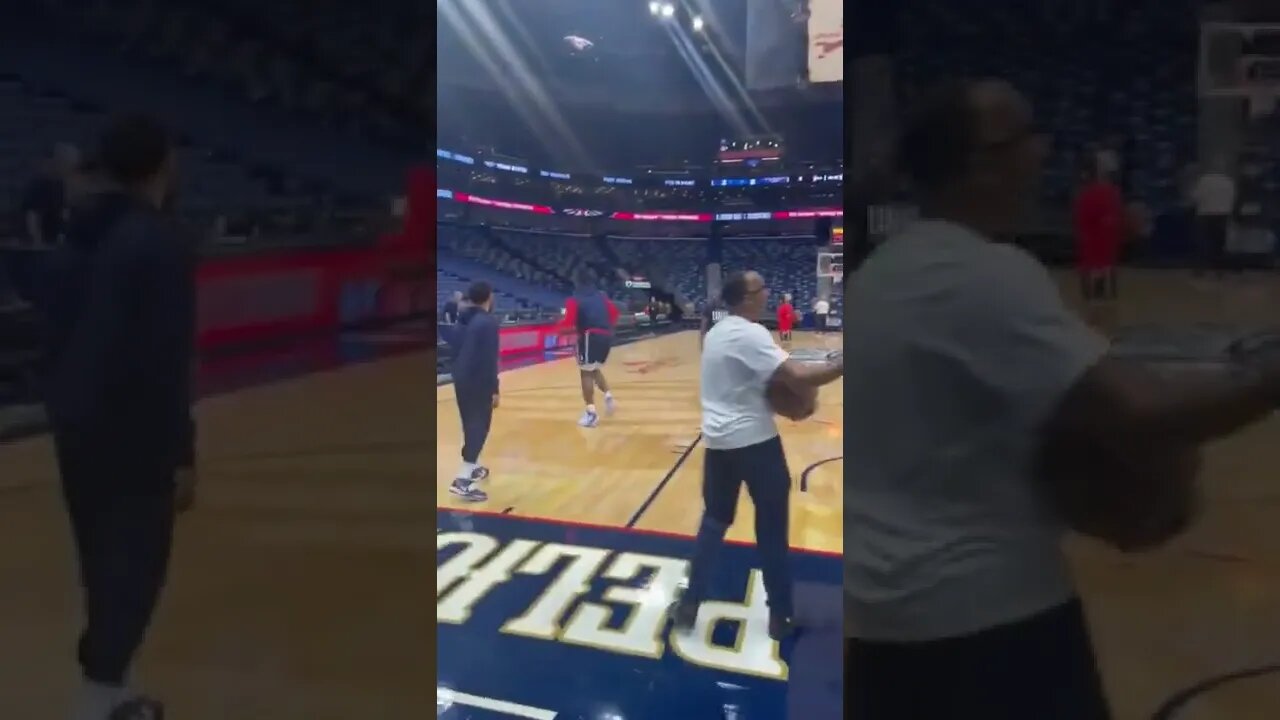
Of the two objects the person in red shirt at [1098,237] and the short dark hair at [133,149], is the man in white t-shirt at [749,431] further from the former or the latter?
the short dark hair at [133,149]

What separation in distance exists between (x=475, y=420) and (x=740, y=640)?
0.55m

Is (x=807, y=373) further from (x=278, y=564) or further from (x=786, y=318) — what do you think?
(x=278, y=564)

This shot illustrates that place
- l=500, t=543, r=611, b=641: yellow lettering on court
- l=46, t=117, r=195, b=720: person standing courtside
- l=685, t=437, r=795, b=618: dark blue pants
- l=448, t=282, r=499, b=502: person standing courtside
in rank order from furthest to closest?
1. l=500, t=543, r=611, b=641: yellow lettering on court
2. l=448, t=282, r=499, b=502: person standing courtside
3. l=685, t=437, r=795, b=618: dark blue pants
4. l=46, t=117, r=195, b=720: person standing courtside

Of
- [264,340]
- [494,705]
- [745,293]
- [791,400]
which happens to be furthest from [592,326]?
[494,705]

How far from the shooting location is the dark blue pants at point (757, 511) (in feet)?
3.87

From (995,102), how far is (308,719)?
3.34 feet

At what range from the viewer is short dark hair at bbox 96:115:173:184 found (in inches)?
35.6

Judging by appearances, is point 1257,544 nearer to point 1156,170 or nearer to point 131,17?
point 1156,170

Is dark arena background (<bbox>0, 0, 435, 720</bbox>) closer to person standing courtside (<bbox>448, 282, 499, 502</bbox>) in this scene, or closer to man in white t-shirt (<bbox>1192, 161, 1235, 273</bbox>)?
person standing courtside (<bbox>448, 282, 499, 502</bbox>)

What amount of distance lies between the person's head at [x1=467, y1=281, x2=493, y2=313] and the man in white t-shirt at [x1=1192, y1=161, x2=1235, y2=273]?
934 mm

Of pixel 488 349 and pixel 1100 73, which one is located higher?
pixel 1100 73

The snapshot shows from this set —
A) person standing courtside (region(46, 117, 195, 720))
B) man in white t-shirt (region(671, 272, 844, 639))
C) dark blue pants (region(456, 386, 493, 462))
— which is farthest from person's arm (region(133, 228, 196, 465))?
man in white t-shirt (region(671, 272, 844, 639))

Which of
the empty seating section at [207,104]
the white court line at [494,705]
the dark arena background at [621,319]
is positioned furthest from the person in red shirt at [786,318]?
the white court line at [494,705]

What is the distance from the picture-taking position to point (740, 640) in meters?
1.27
